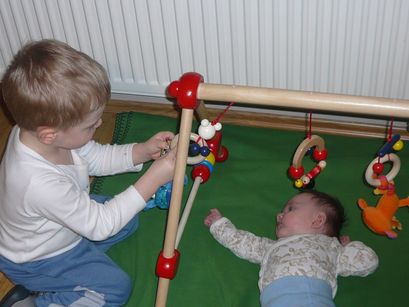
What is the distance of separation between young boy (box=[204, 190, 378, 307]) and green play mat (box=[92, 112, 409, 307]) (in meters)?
0.05

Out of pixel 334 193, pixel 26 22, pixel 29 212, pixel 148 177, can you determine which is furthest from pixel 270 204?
pixel 26 22

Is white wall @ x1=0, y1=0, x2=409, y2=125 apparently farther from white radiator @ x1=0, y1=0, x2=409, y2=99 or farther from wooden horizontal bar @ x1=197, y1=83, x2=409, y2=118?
wooden horizontal bar @ x1=197, y1=83, x2=409, y2=118

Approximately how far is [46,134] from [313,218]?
23.8 inches

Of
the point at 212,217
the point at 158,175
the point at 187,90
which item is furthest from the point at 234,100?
the point at 212,217

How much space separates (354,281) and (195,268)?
0.36m

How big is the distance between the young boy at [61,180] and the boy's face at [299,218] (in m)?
0.31

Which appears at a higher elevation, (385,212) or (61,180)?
(61,180)

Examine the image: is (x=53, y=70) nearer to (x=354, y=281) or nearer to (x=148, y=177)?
(x=148, y=177)

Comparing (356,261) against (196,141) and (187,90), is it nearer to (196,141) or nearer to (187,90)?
(196,141)

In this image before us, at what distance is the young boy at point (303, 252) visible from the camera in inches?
44.5

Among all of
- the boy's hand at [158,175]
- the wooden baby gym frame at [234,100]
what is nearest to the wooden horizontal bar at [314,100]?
the wooden baby gym frame at [234,100]

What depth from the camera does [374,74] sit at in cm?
142

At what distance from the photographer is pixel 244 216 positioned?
1.41 meters

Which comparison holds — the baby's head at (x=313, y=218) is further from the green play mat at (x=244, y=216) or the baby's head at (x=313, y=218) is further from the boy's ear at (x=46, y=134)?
the boy's ear at (x=46, y=134)
